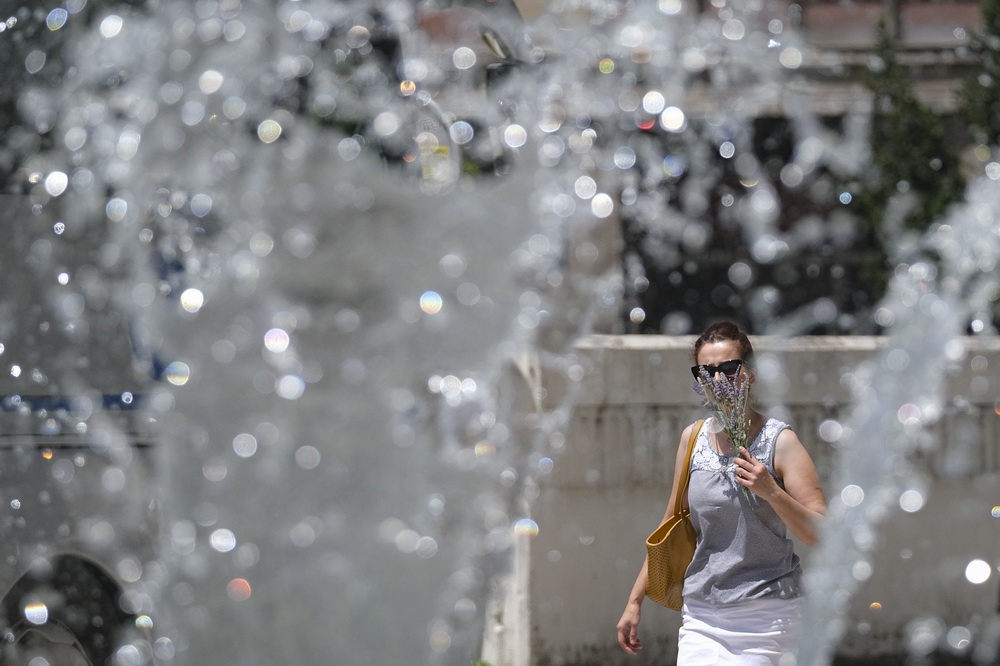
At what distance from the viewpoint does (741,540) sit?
10.4ft

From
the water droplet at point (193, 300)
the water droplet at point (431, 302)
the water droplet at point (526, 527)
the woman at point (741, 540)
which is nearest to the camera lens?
the woman at point (741, 540)

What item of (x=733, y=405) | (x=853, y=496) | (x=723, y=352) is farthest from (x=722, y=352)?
(x=853, y=496)

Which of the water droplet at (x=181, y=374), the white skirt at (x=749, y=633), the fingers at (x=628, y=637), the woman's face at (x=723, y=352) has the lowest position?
the fingers at (x=628, y=637)

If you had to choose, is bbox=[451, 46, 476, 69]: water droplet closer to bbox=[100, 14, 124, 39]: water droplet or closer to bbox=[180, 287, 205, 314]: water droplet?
bbox=[100, 14, 124, 39]: water droplet

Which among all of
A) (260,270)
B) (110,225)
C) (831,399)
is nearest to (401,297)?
(260,270)

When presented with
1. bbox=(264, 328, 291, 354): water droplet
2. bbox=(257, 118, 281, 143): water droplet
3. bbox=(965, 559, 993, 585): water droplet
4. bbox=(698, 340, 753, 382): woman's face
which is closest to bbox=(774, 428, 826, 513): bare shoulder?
bbox=(698, 340, 753, 382): woman's face

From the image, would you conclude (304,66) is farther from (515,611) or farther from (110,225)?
(515,611)

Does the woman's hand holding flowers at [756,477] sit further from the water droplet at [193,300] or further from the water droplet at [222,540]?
the water droplet at [193,300]

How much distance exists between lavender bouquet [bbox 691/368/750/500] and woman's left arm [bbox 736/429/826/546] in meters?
0.04

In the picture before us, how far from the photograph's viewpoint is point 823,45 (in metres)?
7.51

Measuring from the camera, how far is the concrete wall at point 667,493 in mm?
5996

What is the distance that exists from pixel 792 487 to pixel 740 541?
212 millimetres

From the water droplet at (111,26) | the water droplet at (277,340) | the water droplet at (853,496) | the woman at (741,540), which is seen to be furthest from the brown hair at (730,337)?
the water droplet at (853,496)

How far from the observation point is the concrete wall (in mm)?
5996
